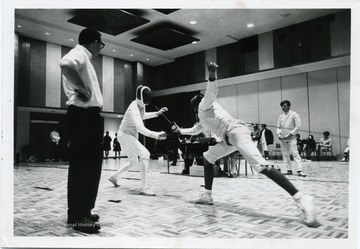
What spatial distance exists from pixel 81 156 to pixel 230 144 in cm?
128

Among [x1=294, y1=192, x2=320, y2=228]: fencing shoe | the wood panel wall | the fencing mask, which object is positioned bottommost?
[x1=294, y1=192, x2=320, y2=228]: fencing shoe

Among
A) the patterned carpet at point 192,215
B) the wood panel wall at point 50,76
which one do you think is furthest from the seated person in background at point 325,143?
the wood panel wall at point 50,76

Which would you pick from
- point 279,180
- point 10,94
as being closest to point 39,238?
point 10,94

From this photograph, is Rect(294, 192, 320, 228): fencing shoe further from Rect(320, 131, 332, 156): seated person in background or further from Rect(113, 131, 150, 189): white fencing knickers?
Rect(320, 131, 332, 156): seated person in background

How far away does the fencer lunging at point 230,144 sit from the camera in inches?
80.7

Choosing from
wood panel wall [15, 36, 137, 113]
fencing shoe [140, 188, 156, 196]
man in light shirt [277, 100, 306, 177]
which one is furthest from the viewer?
wood panel wall [15, 36, 137, 113]

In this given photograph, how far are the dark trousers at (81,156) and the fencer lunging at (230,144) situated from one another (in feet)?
3.18

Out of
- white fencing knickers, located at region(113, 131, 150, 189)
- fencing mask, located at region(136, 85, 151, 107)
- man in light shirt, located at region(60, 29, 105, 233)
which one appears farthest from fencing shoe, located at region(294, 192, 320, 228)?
fencing mask, located at region(136, 85, 151, 107)

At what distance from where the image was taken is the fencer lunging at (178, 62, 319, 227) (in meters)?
2.05

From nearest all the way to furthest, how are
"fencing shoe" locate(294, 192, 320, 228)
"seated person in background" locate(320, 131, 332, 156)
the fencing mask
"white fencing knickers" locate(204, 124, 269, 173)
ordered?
"fencing shoe" locate(294, 192, 320, 228) < "white fencing knickers" locate(204, 124, 269, 173) < the fencing mask < "seated person in background" locate(320, 131, 332, 156)

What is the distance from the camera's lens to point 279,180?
2094 mm

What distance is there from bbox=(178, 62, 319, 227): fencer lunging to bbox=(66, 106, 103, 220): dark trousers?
3.18 feet
